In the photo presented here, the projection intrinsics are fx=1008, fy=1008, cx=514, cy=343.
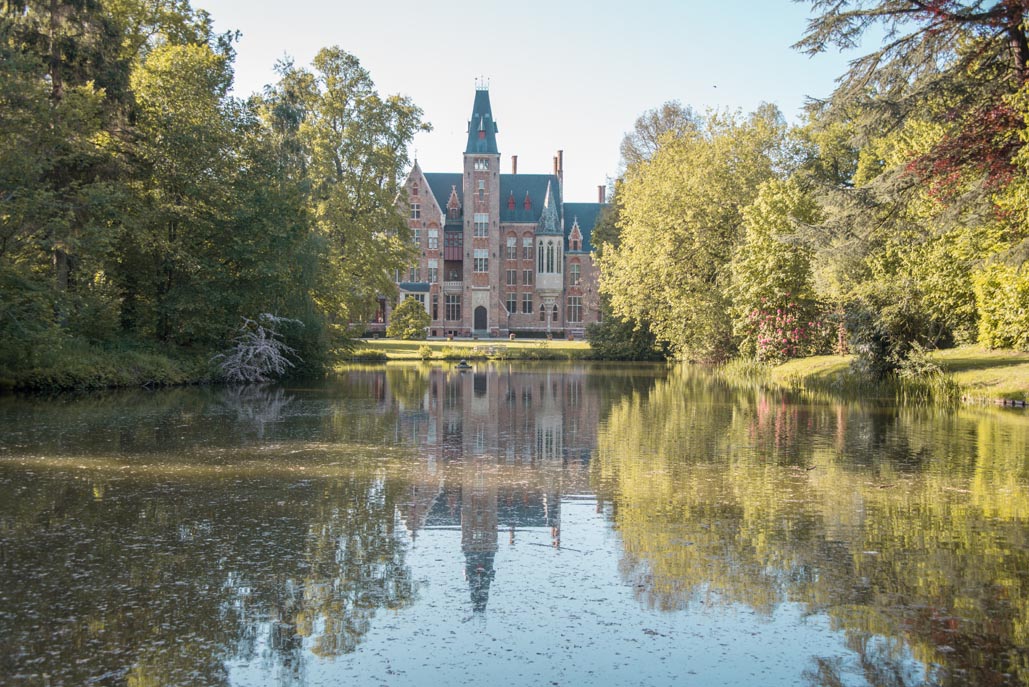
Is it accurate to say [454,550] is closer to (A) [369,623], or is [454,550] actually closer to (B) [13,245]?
(A) [369,623]

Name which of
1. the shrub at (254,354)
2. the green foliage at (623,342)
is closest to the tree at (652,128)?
the green foliage at (623,342)

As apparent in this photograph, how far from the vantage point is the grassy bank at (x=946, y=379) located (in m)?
23.1

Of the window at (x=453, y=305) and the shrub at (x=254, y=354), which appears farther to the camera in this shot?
the window at (x=453, y=305)

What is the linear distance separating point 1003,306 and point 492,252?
63.4 metres

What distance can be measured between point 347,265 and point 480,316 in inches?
1677

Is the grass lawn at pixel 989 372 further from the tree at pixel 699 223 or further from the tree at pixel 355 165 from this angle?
the tree at pixel 355 165

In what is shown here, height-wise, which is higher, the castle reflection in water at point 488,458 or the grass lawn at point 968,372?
the grass lawn at point 968,372

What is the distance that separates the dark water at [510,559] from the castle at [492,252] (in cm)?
6925

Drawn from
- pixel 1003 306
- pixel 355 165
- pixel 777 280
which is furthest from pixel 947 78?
pixel 355 165

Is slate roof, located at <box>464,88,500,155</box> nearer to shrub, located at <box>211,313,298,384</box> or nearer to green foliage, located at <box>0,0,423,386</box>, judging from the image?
green foliage, located at <box>0,0,423,386</box>

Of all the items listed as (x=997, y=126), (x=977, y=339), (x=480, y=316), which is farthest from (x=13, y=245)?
(x=480, y=316)

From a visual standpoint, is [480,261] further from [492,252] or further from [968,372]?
[968,372]

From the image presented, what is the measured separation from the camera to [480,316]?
8556 centimetres

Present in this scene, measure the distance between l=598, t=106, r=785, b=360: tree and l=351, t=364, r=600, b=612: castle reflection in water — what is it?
563 inches
